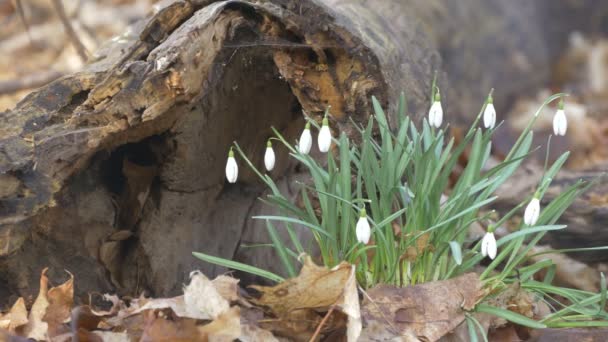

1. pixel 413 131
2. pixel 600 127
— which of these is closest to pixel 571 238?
pixel 413 131

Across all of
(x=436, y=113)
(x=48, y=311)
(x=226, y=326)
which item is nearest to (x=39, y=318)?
(x=48, y=311)

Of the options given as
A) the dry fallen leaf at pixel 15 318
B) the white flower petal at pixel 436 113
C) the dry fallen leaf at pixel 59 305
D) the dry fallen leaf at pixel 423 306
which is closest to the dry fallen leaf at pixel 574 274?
the dry fallen leaf at pixel 423 306

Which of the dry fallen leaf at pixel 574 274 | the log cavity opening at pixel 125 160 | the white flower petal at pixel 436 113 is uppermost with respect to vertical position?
the white flower petal at pixel 436 113

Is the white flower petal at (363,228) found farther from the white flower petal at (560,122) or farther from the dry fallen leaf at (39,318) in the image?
the dry fallen leaf at (39,318)

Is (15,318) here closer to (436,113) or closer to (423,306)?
(423,306)

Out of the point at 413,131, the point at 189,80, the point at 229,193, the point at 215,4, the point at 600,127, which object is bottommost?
the point at 600,127

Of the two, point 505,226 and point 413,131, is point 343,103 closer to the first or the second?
point 413,131
